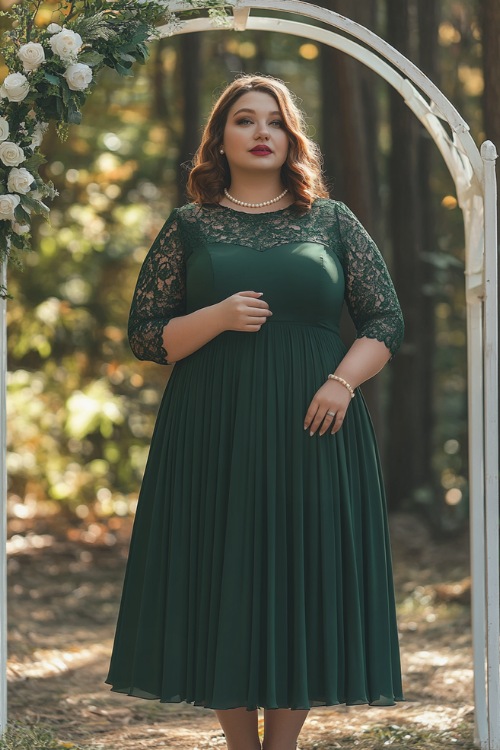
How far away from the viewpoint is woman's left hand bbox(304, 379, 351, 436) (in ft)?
10.4

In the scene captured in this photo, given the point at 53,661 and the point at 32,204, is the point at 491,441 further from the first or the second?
the point at 53,661

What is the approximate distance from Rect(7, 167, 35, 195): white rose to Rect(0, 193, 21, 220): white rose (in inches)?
1.2

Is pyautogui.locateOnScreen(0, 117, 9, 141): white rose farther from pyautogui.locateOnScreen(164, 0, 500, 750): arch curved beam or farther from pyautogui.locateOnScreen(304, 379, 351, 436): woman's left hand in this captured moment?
pyautogui.locateOnScreen(304, 379, 351, 436): woman's left hand

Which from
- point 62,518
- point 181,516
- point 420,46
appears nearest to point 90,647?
point 181,516

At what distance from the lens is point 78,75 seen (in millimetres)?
3301

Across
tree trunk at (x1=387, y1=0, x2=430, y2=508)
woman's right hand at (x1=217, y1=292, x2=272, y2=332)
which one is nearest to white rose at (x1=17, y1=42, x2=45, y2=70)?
woman's right hand at (x1=217, y1=292, x2=272, y2=332)

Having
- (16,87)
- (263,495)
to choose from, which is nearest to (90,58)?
(16,87)

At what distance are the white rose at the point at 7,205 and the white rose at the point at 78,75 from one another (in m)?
0.38

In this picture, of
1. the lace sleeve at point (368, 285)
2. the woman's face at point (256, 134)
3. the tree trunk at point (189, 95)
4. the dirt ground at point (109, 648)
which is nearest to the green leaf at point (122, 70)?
the woman's face at point (256, 134)

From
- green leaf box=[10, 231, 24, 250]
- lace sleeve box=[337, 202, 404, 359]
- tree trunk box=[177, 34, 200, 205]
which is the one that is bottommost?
lace sleeve box=[337, 202, 404, 359]

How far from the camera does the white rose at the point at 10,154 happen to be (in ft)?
10.8

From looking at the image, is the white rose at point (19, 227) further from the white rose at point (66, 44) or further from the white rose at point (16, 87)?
the white rose at point (66, 44)

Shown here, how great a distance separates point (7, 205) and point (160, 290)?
1.68 ft

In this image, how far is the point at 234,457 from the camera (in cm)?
318
